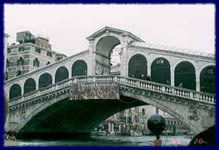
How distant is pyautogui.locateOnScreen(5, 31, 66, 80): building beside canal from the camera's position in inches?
1187

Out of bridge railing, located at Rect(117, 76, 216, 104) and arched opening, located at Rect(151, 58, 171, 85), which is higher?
arched opening, located at Rect(151, 58, 171, 85)

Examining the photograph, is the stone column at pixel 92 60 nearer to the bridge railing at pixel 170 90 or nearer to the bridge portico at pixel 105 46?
the bridge portico at pixel 105 46

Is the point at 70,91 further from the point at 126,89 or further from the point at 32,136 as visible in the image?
the point at 32,136

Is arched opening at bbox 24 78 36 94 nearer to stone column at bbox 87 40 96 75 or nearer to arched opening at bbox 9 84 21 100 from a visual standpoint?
arched opening at bbox 9 84 21 100

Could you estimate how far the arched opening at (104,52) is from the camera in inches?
892

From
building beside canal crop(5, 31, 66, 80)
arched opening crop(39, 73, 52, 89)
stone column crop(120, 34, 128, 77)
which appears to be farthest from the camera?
building beside canal crop(5, 31, 66, 80)

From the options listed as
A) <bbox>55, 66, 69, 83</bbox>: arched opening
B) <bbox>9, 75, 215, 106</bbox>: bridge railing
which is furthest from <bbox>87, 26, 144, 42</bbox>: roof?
<bbox>9, 75, 215, 106</bbox>: bridge railing

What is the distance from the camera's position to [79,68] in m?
23.1

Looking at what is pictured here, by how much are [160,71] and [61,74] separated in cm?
765

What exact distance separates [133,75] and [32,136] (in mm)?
8780

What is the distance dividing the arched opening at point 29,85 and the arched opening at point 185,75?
11266 millimetres

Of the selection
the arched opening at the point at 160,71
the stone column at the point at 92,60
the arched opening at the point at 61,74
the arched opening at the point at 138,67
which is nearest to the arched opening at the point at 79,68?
the stone column at the point at 92,60

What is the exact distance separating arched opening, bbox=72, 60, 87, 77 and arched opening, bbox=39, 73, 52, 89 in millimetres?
2223

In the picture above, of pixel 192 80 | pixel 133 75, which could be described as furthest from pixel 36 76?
pixel 192 80
